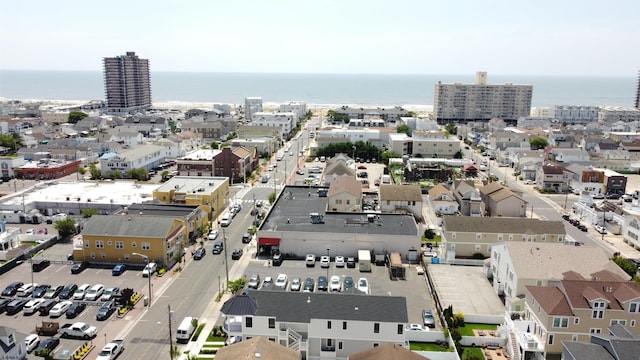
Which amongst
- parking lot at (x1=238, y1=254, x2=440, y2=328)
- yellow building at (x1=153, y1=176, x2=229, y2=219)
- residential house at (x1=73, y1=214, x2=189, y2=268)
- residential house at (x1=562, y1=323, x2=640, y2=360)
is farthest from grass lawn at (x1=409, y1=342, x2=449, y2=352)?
yellow building at (x1=153, y1=176, x2=229, y2=219)

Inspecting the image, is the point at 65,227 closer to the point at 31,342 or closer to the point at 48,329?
the point at 48,329

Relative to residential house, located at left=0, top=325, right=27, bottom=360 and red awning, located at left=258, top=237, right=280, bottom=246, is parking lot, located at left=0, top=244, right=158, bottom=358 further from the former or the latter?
red awning, located at left=258, top=237, right=280, bottom=246

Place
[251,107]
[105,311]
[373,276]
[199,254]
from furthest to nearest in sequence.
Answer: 1. [251,107]
2. [199,254]
3. [373,276]
4. [105,311]

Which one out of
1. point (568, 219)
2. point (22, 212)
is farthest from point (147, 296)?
point (568, 219)

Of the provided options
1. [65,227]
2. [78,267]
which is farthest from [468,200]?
[65,227]

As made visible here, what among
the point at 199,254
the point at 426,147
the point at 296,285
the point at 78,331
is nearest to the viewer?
the point at 78,331

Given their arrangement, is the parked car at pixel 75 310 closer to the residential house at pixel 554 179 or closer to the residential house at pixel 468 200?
the residential house at pixel 468 200

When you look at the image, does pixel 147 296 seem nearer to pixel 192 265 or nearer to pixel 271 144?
pixel 192 265
